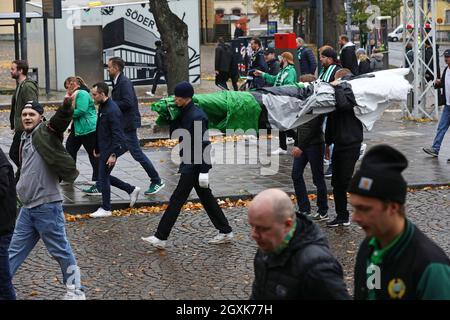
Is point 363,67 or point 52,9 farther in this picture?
point 52,9

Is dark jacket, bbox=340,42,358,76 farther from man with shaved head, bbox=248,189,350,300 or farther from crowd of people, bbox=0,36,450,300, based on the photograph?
man with shaved head, bbox=248,189,350,300

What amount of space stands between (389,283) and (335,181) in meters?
6.97

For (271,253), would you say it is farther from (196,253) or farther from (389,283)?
(196,253)

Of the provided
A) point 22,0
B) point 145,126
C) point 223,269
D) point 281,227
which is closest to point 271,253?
point 281,227

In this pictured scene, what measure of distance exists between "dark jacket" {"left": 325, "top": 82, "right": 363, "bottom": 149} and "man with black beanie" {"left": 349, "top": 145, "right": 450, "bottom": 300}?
21.7 ft

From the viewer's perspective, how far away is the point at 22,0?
896 inches

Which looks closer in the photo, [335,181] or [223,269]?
[223,269]

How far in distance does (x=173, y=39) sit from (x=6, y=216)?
14216 mm

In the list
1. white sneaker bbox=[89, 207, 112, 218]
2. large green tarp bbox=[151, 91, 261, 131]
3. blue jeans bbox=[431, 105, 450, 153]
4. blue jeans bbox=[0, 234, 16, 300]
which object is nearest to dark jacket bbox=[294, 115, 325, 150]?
large green tarp bbox=[151, 91, 261, 131]

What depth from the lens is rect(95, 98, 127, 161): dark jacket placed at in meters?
11.5

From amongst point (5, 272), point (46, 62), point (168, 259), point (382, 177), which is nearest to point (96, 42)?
point (46, 62)

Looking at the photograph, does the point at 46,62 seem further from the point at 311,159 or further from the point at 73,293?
the point at 73,293

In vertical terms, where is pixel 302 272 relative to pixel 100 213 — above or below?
above

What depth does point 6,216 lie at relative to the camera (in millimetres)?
7016
